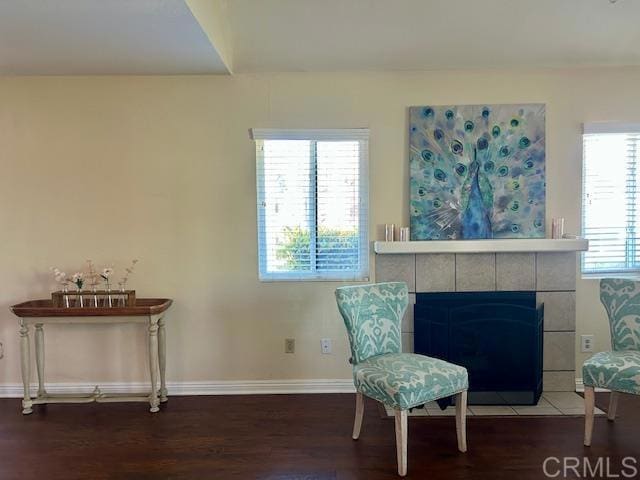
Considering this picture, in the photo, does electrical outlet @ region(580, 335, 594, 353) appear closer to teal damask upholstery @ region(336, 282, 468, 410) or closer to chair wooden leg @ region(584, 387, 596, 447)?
chair wooden leg @ region(584, 387, 596, 447)

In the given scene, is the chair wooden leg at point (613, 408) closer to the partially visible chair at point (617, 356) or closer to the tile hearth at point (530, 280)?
the partially visible chair at point (617, 356)

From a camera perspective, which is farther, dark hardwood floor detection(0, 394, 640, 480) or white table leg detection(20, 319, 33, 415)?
white table leg detection(20, 319, 33, 415)

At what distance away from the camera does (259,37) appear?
276 cm

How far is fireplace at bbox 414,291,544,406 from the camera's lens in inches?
111

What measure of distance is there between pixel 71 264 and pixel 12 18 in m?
1.58

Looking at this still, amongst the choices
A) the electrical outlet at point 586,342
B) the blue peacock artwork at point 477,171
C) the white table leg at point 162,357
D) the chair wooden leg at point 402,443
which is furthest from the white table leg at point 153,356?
the electrical outlet at point 586,342

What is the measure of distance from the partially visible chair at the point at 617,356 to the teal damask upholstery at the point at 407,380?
721mm

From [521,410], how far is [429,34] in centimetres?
254

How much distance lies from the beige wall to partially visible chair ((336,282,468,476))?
63 centimetres

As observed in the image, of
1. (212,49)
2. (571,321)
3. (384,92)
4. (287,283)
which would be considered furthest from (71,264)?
(571,321)

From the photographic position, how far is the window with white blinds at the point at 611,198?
9.79 ft

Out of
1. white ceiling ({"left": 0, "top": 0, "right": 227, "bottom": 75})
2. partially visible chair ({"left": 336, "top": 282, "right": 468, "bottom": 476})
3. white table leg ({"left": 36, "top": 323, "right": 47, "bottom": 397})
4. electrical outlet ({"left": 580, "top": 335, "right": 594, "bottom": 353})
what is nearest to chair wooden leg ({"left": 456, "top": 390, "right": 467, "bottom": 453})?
partially visible chair ({"left": 336, "top": 282, "right": 468, "bottom": 476})

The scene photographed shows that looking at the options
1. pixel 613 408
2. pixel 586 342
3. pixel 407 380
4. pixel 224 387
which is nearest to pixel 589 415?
pixel 613 408

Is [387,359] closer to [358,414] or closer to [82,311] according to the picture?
[358,414]
